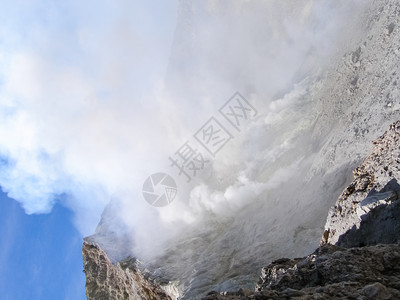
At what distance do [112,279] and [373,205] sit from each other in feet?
66.4

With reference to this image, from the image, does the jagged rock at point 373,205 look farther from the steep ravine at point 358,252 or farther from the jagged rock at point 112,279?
the jagged rock at point 112,279

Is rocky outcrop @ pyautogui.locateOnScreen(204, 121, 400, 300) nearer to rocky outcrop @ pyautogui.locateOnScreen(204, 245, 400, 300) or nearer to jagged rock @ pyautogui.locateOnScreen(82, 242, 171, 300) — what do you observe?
rocky outcrop @ pyautogui.locateOnScreen(204, 245, 400, 300)

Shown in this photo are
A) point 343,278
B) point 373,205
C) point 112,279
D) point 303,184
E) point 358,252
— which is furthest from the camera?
point 112,279

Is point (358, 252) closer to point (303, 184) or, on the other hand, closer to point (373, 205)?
point (373, 205)

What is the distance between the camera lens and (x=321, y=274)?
15.5 feet

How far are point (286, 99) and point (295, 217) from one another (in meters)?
12.0

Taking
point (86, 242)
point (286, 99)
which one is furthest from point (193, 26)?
point (86, 242)

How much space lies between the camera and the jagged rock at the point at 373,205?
6.63m

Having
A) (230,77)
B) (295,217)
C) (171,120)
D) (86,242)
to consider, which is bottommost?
(295,217)

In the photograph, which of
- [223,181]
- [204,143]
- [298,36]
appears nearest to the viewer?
[223,181]

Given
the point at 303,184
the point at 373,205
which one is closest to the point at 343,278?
the point at 373,205

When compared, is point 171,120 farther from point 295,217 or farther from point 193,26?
point 295,217

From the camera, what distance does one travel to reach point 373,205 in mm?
7031

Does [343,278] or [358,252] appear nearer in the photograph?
[343,278]
